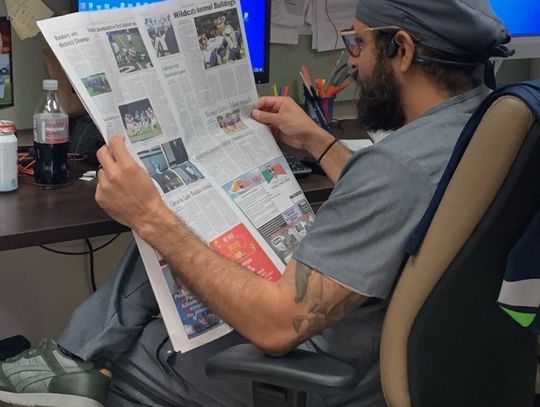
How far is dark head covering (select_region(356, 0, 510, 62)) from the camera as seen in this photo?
1.06 meters

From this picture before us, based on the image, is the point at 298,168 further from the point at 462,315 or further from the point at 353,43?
the point at 462,315

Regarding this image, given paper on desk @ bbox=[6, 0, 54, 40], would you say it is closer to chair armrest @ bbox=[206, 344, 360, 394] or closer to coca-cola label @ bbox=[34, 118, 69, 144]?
coca-cola label @ bbox=[34, 118, 69, 144]

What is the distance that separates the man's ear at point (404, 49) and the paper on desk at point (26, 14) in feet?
2.72

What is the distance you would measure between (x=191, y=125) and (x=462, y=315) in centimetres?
57

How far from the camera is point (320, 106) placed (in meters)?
1.86

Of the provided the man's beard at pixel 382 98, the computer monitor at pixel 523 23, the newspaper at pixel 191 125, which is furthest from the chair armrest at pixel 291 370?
the computer monitor at pixel 523 23

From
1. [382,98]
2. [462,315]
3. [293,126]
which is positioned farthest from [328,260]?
[293,126]

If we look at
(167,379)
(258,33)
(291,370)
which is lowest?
(167,379)

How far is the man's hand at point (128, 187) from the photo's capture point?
1.09 meters

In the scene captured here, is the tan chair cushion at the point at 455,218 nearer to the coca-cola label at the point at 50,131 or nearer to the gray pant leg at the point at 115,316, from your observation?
the gray pant leg at the point at 115,316

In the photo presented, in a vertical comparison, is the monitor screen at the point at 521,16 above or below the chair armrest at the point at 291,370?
above

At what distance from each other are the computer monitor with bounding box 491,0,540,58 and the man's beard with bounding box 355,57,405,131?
908 millimetres

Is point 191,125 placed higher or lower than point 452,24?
lower

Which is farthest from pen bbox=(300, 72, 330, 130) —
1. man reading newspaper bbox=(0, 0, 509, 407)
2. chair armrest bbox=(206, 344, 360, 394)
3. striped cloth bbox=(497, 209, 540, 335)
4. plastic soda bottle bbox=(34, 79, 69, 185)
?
striped cloth bbox=(497, 209, 540, 335)
